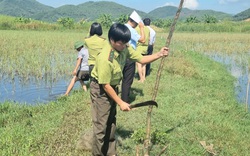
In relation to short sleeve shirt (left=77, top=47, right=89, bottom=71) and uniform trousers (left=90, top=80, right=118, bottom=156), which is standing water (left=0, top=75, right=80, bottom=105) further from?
uniform trousers (left=90, top=80, right=118, bottom=156)

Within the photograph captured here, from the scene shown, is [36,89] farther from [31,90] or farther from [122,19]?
[122,19]

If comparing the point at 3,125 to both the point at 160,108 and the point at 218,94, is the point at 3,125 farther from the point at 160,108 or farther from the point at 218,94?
the point at 218,94

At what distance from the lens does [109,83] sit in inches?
126

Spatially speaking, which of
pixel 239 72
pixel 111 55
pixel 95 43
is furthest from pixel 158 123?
pixel 239 72

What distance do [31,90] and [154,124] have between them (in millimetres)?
3985

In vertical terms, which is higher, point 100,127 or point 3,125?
point 100,127

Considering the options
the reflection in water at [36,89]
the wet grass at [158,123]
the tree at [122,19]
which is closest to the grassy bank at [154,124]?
the wet grass at [158,123]

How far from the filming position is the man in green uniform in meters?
3.09

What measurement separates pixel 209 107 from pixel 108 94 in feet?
11.4

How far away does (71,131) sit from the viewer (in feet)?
14.9

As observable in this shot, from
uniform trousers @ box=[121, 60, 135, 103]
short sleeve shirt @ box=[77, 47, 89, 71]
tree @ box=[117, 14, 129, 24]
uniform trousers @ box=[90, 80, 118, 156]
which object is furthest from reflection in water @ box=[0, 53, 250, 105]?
tree @ box=[117, 14, 129, 24]

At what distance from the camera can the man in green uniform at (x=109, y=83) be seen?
3.09 metres

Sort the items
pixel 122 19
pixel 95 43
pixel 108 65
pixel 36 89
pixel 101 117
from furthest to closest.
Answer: pixel 122 19, pixel 36 89, pixel 95 43, pixel 101 117, pixel 108 65

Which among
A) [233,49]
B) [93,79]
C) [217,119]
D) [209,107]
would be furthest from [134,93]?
[233,49]
